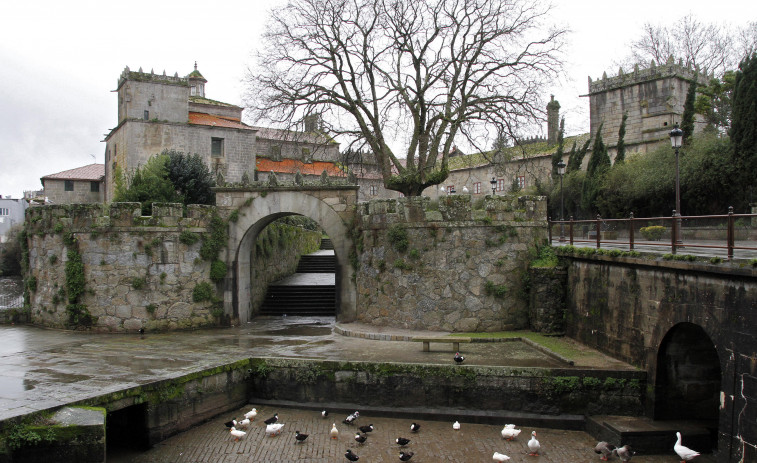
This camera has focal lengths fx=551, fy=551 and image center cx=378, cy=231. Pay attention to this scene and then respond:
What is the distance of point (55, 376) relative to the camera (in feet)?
32.1

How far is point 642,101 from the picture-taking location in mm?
36062

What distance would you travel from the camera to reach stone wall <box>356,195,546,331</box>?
1371 cm

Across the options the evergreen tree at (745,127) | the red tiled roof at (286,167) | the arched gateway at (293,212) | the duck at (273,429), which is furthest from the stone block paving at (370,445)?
the red tiled roof at (286,167)

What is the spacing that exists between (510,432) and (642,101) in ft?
108

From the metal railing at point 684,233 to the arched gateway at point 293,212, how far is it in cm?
648

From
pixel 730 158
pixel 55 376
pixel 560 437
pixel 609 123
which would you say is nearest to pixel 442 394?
pixel 560 437

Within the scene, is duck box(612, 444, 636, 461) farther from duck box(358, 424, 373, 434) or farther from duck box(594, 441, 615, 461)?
duck box(358, 424, 373, 434)

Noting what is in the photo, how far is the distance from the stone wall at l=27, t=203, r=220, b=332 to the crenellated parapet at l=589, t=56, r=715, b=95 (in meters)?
31.4

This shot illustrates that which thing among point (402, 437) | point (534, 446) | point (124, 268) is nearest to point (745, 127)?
point (534, 446)

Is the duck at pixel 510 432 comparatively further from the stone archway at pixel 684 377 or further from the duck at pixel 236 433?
the duck at pixel 236 433

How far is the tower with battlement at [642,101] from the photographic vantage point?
3469cm

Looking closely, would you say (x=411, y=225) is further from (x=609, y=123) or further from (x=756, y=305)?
(x=609, y=123)

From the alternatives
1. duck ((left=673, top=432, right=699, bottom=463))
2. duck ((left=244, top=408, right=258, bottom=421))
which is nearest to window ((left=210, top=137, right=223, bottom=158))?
duck ((left=244, top=408, right=258, bottom=421))

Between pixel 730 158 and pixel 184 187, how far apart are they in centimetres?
2515
